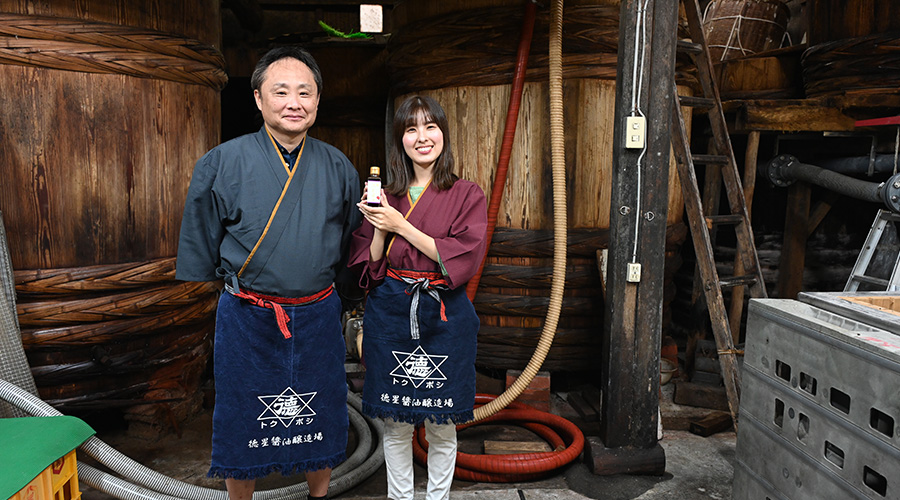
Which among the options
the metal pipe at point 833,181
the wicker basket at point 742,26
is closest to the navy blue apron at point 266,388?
the metal pipe at point 833,181

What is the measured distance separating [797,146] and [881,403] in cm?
372

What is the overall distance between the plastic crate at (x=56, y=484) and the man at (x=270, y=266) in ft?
1.59

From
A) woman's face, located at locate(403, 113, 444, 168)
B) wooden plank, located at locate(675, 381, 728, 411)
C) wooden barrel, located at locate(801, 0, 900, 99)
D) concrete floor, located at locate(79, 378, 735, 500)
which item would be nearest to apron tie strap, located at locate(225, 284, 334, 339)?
woman's face, located at locate(403, 113, 444, 168)

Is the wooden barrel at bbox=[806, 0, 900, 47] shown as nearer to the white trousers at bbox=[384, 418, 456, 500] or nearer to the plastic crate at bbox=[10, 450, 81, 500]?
the white trousers at bbox=[384, 418, 456, 500]

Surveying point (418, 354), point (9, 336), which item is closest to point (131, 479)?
point (9, 336)

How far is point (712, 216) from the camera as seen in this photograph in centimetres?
339

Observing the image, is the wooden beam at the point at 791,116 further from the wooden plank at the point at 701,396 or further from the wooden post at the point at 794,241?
the wooden plank at the point at 701,396

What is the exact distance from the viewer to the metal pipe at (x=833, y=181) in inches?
131

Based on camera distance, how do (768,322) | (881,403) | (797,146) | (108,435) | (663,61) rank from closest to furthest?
1. (881,403)
2. (768,322)
3. (663,61)
4. (108,435)
5. (797,146)

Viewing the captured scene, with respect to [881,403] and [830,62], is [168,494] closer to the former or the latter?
[881,403]

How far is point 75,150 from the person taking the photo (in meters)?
2.86

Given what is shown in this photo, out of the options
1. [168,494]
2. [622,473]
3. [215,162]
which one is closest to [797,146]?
[622,473]

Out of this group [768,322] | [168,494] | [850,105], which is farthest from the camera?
[850,105]

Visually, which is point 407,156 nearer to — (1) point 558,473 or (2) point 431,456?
(2) point 431,456
